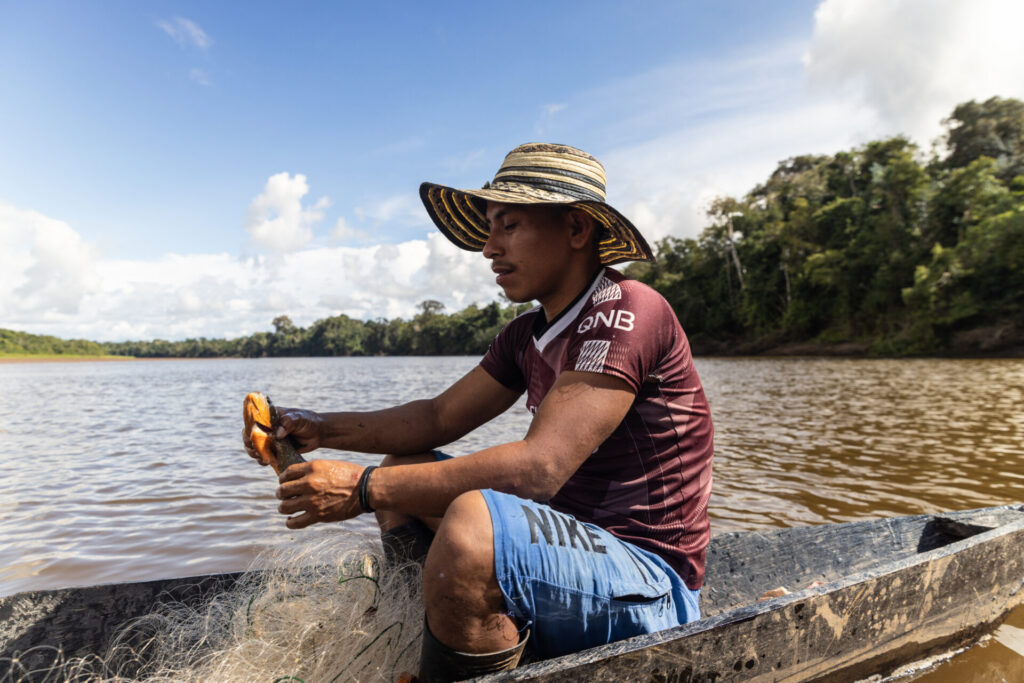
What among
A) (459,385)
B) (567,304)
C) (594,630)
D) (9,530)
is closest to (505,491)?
(594,630)

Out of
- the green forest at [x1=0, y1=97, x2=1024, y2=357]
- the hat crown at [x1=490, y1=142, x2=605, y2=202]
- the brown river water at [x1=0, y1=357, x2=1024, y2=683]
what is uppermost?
the green forest at [x1=0, y1=97, x2=1024, y2=357]

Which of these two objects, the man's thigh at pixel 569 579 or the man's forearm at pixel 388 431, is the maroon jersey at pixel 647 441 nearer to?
the man's thigh at pixel 569 579

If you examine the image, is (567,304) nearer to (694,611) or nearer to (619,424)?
(619,424)

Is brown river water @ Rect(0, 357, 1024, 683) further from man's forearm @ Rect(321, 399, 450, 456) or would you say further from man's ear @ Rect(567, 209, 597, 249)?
man's ear @ Rect(567, 209, 597, 249)

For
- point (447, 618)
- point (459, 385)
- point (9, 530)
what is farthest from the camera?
point (9, 530)

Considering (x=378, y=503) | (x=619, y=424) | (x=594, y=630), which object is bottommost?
(x=594, y=630)

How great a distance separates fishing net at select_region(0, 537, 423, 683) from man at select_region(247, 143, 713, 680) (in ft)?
0.94

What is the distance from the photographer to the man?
4.95 ft

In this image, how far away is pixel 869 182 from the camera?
42.0m

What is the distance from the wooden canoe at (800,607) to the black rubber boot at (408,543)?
2.77 ft

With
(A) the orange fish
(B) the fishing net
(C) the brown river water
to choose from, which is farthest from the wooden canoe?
(A) the orange fish

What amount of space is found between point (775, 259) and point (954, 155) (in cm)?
1311

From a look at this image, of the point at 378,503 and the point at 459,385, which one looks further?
the point at 459,385

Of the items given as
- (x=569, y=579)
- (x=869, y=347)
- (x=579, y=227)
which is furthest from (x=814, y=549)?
(x=869, y=347)
